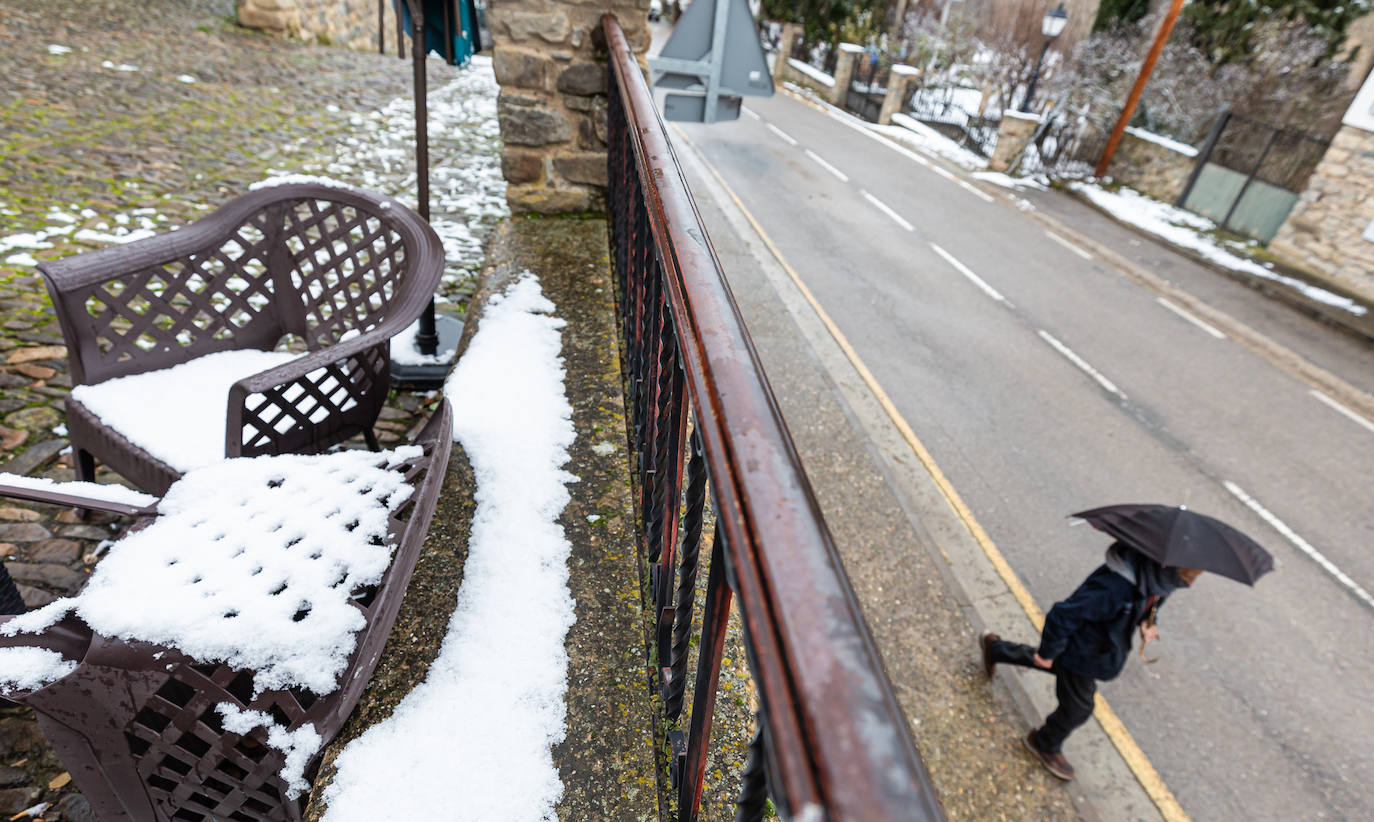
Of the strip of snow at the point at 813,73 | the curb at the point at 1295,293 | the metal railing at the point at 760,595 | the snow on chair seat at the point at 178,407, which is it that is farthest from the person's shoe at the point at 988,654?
the strip of snow at the point at 813,73

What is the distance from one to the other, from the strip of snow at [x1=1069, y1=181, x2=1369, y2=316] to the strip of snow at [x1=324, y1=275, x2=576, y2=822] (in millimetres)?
12744

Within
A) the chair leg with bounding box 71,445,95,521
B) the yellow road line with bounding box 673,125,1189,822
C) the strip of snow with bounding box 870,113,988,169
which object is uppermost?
the chair leg with bounding box 71,445,95,521

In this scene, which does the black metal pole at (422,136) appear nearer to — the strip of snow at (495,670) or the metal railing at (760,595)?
the strip of snow at (495,670)

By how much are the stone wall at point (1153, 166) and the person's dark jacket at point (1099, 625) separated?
13.8m

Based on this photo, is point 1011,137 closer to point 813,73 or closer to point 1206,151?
point 1206,151

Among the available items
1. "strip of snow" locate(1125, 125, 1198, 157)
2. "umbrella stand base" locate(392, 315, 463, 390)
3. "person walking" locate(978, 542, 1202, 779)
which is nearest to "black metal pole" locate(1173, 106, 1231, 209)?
"strip of snow" locate(1125, 125, 1198, 157)

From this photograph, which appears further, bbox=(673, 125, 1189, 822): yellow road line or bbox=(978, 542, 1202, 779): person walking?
bbox=(673, 125, 1189, 822): yellow road line

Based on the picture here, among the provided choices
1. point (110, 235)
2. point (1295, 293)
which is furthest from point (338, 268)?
point (1295, 293)

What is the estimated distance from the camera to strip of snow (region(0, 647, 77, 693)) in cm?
105

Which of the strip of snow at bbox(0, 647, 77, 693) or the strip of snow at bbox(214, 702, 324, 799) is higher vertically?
the strip of snow at bbox(0, 647, 77, 693)

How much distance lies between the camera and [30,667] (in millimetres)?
1081

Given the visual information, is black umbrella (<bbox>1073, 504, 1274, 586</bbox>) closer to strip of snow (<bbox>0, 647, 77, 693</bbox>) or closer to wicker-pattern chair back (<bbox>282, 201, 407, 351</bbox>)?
wicker-pattern chair back (<bbox>282, 201, 407, 351</bbox>)

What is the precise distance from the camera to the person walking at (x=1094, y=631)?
2.91 meters

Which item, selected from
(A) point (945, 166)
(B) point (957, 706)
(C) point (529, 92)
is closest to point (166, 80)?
(C) point (529, 92)
